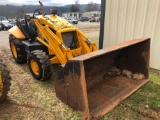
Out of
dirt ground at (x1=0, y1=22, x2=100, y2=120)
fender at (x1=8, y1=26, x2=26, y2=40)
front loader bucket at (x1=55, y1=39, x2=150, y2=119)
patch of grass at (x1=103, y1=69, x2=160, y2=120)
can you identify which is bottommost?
patch of grass at (x1=103, y1=69, x2=160, y2=120)

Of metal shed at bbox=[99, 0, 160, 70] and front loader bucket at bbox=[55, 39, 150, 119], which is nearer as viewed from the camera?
front loader bucket at bbox=[55, 39, 150, 119]

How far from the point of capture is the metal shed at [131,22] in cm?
483

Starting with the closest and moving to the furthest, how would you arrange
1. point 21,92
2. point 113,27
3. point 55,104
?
1. point 55,104
2. point 21,92
3. point 113,27

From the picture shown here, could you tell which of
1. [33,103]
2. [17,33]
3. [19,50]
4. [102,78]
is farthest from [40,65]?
[17,33]

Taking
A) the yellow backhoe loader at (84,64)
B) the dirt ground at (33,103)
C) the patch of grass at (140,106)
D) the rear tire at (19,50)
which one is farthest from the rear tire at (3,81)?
the rear tire at (19,50)

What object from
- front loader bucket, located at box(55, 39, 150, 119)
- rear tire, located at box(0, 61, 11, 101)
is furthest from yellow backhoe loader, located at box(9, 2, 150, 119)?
rear tire, located at box(0, 61, 11, 101)

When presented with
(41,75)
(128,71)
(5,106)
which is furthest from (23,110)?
(128,71)

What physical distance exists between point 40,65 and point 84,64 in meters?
0.95

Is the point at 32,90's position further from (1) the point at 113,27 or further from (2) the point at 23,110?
(1) the point at 113,27

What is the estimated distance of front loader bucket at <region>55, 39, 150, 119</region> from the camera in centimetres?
264

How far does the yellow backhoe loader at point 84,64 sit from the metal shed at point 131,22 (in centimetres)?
130

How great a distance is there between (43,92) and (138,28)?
10.4 ft

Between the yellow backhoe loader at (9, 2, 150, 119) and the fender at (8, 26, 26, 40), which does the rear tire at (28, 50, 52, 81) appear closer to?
the yellow backhoe loader at (9, 2, 150, 119)

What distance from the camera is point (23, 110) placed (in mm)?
3018
